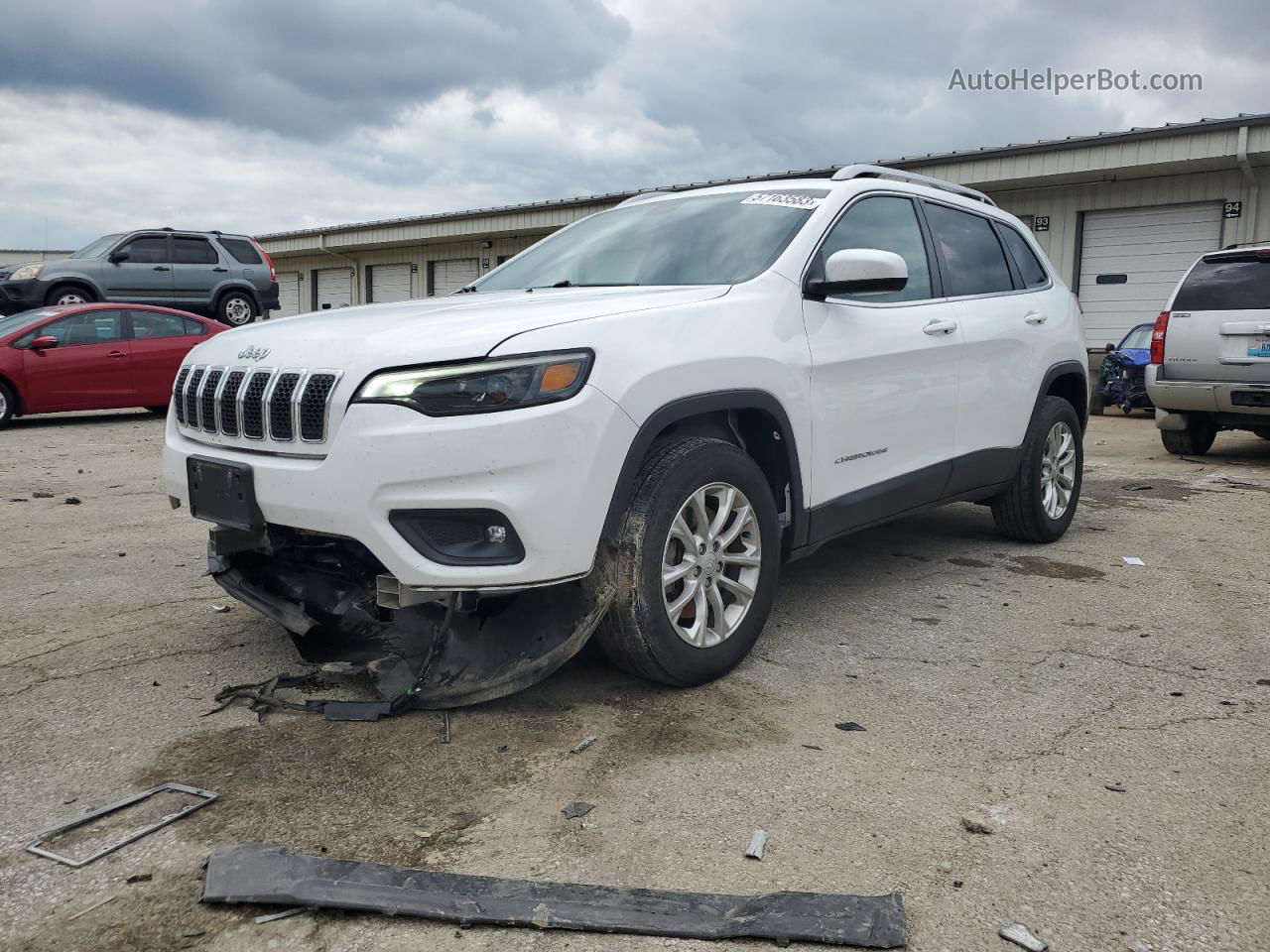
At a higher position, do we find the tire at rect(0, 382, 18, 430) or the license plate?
the license plate

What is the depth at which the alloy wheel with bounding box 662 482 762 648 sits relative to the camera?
341 centimetres

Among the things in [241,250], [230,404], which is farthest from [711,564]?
[241,250]

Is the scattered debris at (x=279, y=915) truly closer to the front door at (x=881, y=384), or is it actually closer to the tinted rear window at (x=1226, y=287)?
the front door at (x=881, y=384)

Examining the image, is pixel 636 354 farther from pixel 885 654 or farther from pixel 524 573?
pixel 885 654

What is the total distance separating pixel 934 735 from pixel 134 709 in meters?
Answer: 2.48

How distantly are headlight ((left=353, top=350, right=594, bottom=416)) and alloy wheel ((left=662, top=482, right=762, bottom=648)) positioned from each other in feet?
2.19

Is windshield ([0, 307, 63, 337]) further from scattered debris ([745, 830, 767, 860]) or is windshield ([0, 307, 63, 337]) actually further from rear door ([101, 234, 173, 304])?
scattered debris ([745, 830, 767, 860])

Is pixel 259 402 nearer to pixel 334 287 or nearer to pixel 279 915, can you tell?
pixel 279 915

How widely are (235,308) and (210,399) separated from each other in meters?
14.2

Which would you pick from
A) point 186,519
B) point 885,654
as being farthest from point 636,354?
point 186,519

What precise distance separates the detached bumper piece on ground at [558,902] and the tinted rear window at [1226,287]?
845cm

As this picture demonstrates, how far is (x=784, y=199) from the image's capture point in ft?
14.1

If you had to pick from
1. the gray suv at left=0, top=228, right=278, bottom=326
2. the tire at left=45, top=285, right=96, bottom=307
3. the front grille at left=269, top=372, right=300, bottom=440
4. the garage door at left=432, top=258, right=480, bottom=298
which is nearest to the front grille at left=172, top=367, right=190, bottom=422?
the front grille at left=269, top=372, right=300, bottom=440

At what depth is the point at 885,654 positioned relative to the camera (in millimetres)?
3936
